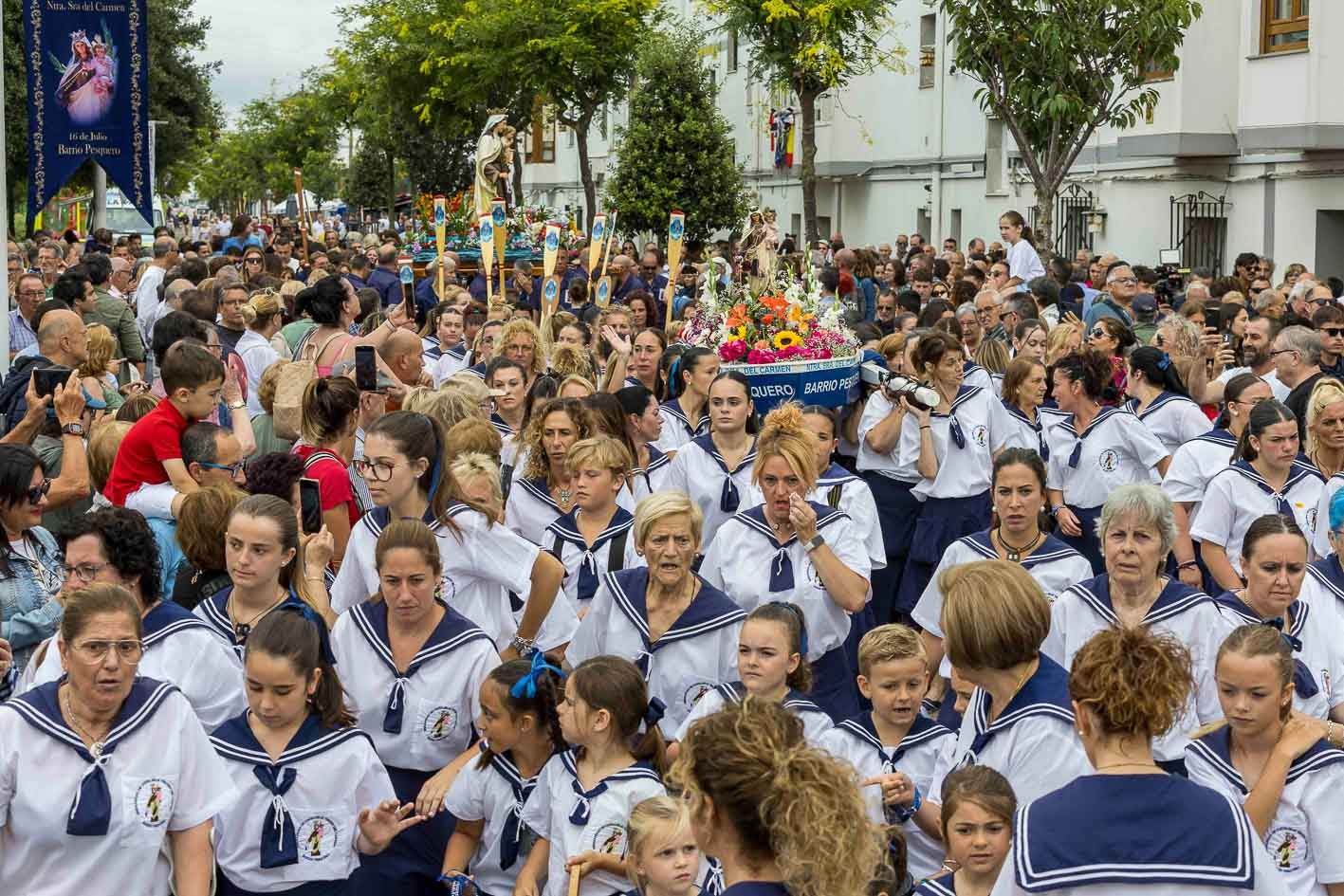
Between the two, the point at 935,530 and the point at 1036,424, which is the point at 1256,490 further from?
the point at 1036,424

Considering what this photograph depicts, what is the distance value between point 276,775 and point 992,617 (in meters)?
2.00

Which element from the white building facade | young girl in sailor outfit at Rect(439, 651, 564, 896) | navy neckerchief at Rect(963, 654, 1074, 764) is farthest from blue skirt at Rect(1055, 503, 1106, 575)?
the white building facade

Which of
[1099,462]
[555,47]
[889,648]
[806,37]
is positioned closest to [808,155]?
[806,37]

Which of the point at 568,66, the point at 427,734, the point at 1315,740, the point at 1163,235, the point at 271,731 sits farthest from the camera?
the point at 568,66

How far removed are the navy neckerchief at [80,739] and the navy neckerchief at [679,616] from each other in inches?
73.4

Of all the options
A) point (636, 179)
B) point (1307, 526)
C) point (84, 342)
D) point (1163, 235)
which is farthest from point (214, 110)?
point (1307, 526)

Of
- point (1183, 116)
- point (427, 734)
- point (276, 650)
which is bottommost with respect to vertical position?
point (427, 734)

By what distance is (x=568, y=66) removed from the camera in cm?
3653

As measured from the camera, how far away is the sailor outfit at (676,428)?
921 centimetres

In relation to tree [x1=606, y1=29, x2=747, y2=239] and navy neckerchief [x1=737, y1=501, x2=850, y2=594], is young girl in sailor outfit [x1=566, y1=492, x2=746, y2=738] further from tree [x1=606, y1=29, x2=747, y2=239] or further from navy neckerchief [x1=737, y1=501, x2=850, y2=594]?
tree [x1=606, y1=29, x2=747, y2=239]

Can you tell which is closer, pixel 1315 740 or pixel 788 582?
pixel 1315 740

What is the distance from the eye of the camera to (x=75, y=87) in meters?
14.9

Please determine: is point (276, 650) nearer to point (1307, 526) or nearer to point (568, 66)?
point (1307, 526)

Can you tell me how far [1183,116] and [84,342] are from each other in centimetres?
1790
